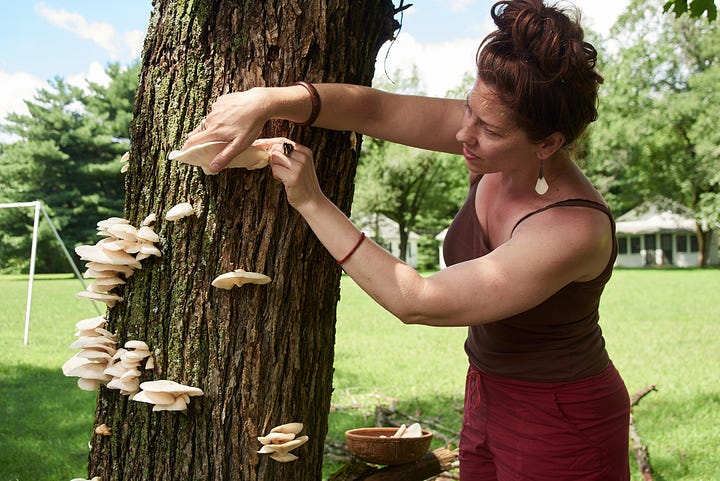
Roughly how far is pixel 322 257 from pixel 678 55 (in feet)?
143

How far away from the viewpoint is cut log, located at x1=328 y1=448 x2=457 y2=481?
264 cm

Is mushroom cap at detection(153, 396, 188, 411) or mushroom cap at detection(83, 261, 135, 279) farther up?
mushroom cap at detection(83, 261, 135, 279)

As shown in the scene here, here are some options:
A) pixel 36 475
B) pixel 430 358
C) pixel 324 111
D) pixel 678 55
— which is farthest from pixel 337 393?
pixel 678 55

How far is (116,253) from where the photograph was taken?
1937mm

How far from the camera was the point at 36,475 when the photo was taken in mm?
4746

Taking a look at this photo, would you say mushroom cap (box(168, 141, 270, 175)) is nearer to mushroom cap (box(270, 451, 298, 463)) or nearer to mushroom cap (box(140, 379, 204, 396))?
mushroom cap (box(140, 379, 204, 396))

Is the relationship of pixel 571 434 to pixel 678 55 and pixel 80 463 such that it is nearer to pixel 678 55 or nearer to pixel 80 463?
pixel 80 463

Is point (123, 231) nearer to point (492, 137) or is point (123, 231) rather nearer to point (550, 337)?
point (492, 137)

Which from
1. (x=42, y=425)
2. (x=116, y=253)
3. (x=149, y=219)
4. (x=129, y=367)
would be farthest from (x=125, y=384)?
(x=42, y=425)

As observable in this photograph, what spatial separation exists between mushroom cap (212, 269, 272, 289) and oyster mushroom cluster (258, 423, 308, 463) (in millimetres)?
421

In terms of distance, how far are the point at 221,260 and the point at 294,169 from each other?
35 centimetres

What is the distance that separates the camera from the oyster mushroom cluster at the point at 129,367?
Answer: 192 cm

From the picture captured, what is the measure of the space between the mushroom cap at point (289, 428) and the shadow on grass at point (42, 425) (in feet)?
10.9

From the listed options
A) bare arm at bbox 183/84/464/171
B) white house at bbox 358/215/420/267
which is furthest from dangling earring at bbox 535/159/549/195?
white house at bbox 358/215/420/267
